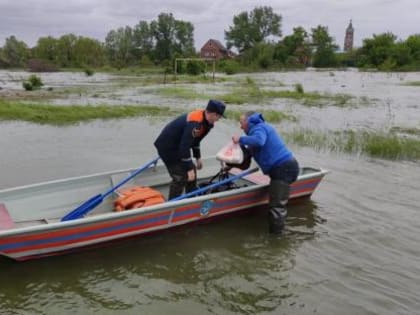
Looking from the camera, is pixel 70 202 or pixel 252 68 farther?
pixel 252 68

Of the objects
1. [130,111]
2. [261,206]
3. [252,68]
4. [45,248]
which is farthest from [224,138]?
[252,68]

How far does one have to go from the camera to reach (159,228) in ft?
20.7

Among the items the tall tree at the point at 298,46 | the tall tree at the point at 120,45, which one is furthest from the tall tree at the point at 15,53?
the tall tree at the point at 298,46

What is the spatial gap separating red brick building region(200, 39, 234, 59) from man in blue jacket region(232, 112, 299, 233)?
9924 centimetres

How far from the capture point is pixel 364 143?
41.1ft

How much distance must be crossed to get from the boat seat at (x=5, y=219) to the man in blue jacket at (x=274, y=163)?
322cm

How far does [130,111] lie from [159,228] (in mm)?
13048

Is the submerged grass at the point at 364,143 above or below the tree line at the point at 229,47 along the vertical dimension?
below

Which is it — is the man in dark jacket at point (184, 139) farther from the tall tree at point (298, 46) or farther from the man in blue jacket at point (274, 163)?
the tall tree at point (298, 46)

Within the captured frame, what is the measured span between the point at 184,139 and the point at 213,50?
331ft

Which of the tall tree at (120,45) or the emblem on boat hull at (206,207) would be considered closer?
the emblem on boat hull at (206,207)

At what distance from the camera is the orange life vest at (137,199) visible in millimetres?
6491

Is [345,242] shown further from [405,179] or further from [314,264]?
[405,179]

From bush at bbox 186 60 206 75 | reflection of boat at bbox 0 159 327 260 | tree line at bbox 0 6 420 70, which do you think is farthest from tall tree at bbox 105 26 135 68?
reflection of boat at bbox 0 159 327 260
